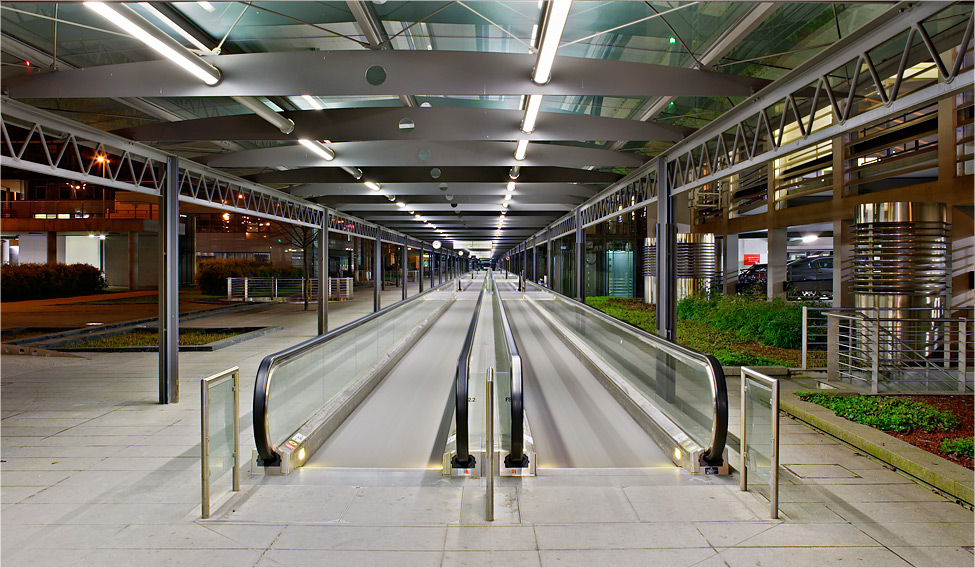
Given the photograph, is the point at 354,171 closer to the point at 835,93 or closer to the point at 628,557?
the point at 835,93

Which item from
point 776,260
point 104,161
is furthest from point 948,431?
point 776,260

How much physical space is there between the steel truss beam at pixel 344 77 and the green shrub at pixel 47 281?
26.8 metres

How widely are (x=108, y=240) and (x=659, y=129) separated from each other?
4011 centimetres

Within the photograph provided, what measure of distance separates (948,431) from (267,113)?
356 inches

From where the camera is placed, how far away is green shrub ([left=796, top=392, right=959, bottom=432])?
6.07 metres

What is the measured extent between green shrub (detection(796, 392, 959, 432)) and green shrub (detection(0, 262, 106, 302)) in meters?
33.1

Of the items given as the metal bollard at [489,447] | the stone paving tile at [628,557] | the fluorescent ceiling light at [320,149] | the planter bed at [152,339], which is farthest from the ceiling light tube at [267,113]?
the planter bed at [152,339]

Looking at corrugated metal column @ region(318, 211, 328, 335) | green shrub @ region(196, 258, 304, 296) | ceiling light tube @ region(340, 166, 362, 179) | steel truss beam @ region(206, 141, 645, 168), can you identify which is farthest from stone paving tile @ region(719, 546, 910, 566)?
green shrub @ region(196, 258, 304, 296)

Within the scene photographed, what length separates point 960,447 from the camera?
17.0ft

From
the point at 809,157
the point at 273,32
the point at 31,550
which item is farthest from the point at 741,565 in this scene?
the point at 809,157

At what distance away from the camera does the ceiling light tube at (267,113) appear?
6277 mm

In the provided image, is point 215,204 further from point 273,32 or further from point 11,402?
point 273,32

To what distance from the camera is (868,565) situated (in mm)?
3344

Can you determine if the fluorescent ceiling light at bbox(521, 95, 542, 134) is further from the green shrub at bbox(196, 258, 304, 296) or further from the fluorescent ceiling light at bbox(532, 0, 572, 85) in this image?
the green shrub at bbox(196, 258, 304, 296)
